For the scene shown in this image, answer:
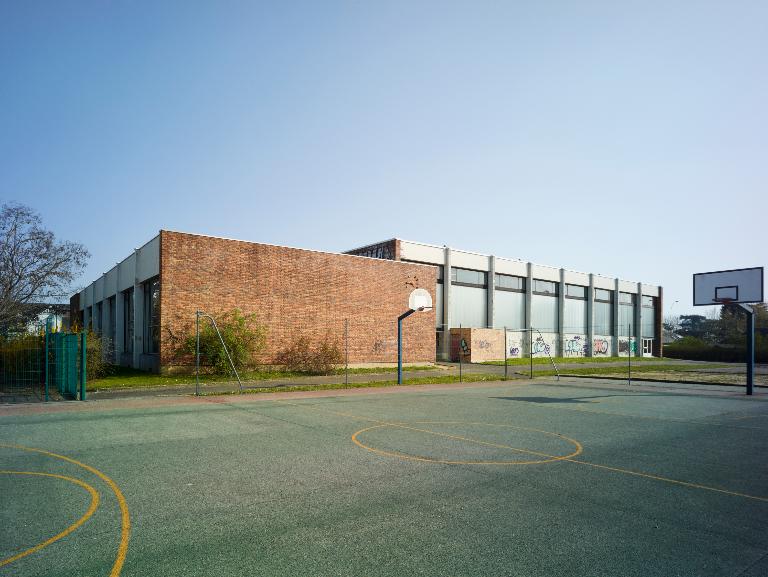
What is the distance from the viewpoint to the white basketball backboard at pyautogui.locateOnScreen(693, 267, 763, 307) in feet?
85.3

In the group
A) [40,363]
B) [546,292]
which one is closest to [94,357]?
[40,363]

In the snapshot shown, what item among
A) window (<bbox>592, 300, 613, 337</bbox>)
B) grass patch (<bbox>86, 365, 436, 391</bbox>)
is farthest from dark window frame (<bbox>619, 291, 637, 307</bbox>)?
grass patch (<bbox>86, 365, 436, 391</bbox>)

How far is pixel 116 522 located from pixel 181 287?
22.8 metres

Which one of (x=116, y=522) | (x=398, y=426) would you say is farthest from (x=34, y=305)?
(x=116, y=522)

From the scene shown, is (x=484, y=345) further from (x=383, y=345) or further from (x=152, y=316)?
(x=152, y=316)

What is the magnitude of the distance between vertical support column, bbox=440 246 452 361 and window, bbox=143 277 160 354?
2476 cm

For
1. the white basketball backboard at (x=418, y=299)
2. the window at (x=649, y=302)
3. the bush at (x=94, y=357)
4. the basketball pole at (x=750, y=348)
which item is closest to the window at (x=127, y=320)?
the bush at (x=94, y=357)

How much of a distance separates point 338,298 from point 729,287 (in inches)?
878

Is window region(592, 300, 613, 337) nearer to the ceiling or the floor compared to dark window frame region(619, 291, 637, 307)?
nearer to the floor

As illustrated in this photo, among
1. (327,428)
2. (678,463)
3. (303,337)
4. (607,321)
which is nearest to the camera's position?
(678,463)

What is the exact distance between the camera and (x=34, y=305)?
3997 cm

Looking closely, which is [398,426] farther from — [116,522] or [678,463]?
[116,522]

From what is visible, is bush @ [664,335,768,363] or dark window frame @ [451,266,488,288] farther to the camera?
bush @ [664,335,768,363]

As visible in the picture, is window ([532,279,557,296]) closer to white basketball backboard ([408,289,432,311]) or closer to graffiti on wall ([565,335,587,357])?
graffiti on wall ([565,335,587,357])
